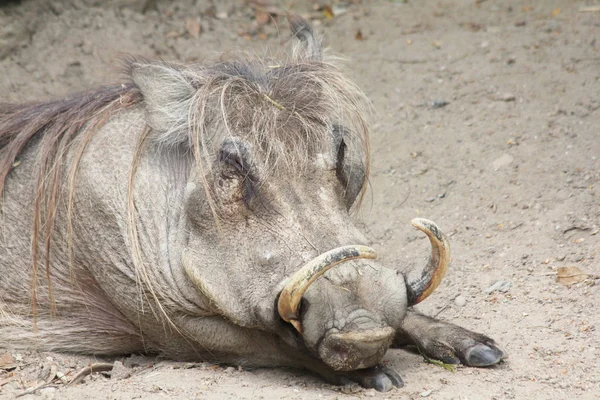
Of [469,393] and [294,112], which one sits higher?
[294,112]

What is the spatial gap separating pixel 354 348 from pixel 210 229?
0.81m

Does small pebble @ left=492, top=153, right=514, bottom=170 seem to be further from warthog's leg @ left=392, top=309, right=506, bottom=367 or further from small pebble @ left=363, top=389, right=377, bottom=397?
small pebble @ left=363, top=389, right=377, bottom=397

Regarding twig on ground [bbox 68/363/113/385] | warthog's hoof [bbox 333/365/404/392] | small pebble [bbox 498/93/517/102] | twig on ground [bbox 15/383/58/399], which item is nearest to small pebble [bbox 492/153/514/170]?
small pebble [bbox 498/93/517/102]

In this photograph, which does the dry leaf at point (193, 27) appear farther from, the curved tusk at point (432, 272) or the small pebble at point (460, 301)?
the curved tusk at point (432, 272)

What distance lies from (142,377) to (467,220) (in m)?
2.01

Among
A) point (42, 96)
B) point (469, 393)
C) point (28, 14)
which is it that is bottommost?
point (469, 393)

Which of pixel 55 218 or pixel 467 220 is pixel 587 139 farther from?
pixel 55 218

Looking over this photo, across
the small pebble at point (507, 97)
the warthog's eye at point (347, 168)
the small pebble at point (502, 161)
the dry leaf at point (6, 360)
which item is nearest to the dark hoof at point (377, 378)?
the warthog's eye at point (347, 168)

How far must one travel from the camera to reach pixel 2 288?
13.5 ft

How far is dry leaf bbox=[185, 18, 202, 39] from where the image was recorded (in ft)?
20.9

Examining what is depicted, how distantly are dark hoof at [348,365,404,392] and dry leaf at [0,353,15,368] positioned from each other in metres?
1.46

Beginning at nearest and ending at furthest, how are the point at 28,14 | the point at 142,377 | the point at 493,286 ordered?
1. the point at 142,377
2. the point at 493,286
3. the point at 28,14

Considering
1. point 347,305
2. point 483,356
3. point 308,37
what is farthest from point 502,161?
point 347,305

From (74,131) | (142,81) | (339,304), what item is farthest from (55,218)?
(339,304)
